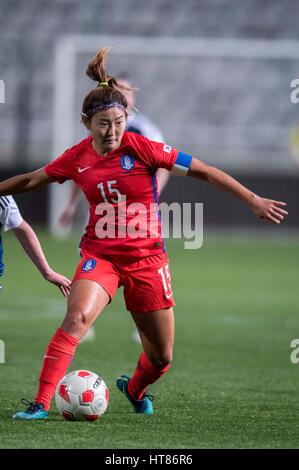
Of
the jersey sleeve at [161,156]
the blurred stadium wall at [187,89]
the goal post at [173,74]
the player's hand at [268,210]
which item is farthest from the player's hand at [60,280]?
the blurred stadium wall at [187,89]

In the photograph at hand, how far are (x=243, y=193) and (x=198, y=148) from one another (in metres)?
16.7

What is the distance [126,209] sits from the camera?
5750 millimetres

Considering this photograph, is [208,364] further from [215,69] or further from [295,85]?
[215,69]

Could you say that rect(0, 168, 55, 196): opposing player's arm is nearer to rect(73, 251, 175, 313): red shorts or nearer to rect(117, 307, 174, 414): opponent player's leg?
rect(73, 251, 175, 313): red shorts

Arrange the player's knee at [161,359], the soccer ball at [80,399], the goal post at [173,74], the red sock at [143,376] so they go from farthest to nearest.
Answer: the goal post at [173,74], the red sock at [143,376], the player's knee at [161,359], the soccer ball at [80,399]

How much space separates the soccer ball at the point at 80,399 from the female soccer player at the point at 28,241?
1.91 feet

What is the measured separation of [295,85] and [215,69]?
2.18 m

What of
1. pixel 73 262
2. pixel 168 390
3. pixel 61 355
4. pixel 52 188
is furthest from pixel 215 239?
pixel 61 355

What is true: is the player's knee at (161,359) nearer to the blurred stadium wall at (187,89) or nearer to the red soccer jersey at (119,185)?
the red soccer jersey at (119,185)

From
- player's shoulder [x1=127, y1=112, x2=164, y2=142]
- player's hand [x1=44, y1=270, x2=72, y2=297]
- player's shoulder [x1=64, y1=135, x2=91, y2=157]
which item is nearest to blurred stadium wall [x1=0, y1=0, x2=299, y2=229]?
player's shoulder [x1=127, y1=112, x2=164, y2=142]

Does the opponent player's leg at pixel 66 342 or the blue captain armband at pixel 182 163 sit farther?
the blue captain armband at pixel 182 163

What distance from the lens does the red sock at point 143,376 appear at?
5941 mm

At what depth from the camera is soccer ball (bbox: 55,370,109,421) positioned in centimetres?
559

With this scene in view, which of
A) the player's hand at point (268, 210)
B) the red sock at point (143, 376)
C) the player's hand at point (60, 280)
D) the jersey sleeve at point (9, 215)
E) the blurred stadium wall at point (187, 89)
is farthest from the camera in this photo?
the blurred stadium wall at point (187, 89)
